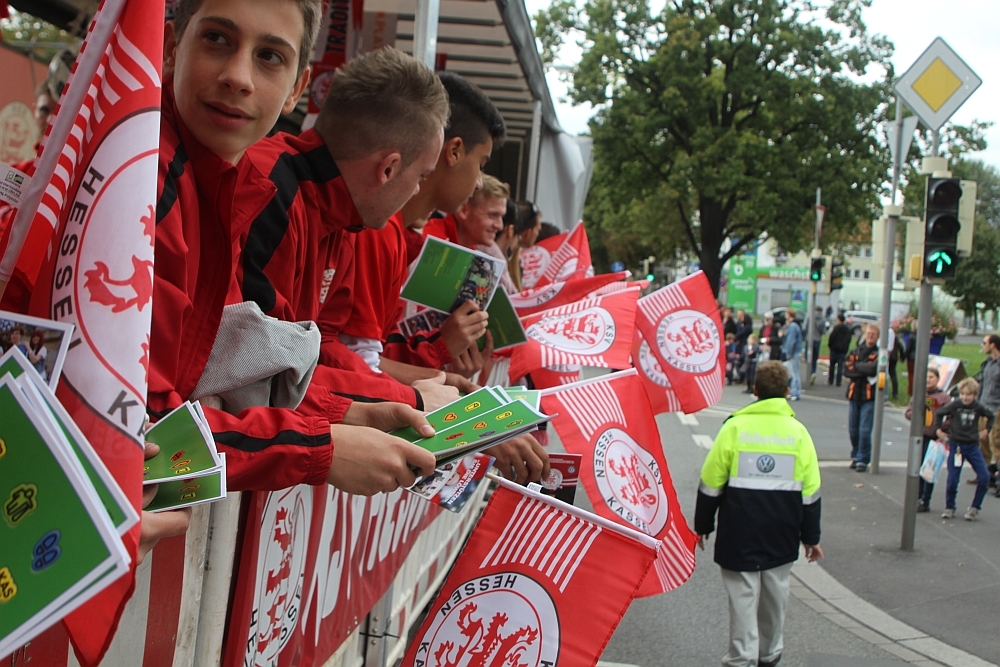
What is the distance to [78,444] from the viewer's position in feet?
3.17

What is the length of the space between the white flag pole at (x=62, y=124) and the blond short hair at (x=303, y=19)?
0.63 metres

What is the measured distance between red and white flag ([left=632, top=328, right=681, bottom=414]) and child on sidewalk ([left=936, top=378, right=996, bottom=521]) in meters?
6.65

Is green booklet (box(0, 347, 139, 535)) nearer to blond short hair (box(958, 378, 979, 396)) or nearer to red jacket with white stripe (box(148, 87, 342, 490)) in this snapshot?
red jacket with white stripe (box(148, 87, 342, 490))

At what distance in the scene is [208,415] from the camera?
1.67 meters

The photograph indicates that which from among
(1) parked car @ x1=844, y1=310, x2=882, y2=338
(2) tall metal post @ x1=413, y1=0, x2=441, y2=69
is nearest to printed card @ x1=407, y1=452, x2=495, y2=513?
(2) tall metal post @ x1=413, y1=0, x2=441, y2=69

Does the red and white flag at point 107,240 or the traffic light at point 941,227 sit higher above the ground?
the traffic light at point 941,227

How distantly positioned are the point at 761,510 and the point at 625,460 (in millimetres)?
2337

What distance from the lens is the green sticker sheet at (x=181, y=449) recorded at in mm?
1273

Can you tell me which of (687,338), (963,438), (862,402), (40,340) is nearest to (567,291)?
(687,338)

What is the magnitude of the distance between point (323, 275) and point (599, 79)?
1334 inches

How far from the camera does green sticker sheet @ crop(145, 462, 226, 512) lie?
50.6 inches

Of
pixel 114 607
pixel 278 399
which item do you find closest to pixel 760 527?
pixel 278 399

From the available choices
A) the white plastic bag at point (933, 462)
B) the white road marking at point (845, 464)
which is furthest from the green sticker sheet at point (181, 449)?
the white road marking at point (845, 464)

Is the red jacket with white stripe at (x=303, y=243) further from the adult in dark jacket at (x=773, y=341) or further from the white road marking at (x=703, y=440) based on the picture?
the adult in dark jacket at (x=773, y=341)
